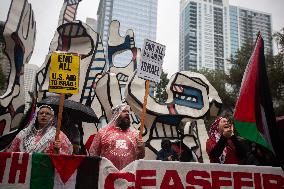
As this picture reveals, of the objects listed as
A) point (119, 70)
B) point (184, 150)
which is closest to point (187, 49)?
point (119, 70)

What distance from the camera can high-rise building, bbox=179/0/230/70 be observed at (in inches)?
3558

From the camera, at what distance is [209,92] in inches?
422

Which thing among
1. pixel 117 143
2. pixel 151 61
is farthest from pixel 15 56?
pixel 117 143

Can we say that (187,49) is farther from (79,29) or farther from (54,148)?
(54,148)

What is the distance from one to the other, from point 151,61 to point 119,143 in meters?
1.37

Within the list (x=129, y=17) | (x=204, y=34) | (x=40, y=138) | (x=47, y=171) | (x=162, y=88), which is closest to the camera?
(x=47, y=171)

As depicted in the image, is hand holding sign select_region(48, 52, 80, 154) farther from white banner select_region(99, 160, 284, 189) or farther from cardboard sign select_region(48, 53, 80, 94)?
white banner select_region(99, 160, 284, 189)

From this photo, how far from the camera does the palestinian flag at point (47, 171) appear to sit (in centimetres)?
298

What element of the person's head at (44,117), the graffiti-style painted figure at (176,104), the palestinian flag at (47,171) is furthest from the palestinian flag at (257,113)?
the graffiti-style painted figure at (176,104)

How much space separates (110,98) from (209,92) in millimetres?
3116

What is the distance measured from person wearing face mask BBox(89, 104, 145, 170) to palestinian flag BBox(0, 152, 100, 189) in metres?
0.77

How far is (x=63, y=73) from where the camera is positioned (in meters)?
3.84

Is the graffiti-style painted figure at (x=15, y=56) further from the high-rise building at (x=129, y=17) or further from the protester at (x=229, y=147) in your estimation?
the high-rise building at (x=129, y=17)

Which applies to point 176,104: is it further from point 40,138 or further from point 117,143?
point 40,138
